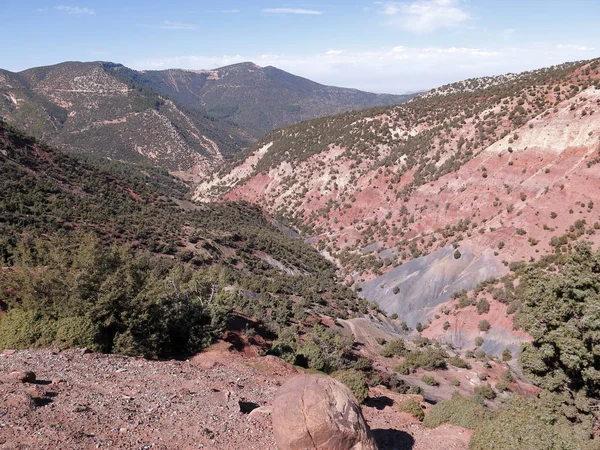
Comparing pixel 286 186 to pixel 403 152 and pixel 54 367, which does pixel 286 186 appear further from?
pixel 54 367

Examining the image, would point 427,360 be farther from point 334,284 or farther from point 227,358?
point 334,284

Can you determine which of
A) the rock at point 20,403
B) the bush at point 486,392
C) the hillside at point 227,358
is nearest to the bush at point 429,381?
the hillside at point 227,358

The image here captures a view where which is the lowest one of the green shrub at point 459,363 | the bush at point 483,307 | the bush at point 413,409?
the green shrub at point 459,363

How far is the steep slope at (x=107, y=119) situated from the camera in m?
135

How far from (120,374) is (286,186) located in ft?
203

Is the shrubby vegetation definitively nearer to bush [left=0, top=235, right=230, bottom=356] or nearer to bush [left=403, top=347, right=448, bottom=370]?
bush [left=0, top=235, right=230, bottom=356]

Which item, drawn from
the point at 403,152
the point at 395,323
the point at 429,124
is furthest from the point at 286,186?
the point at 395,323

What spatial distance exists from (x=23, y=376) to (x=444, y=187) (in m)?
49.3

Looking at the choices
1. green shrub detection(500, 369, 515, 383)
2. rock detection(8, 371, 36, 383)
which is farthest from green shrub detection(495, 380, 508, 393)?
rock detection(8, 371, 36, 383)

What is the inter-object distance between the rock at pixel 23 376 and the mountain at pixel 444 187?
33184 millimetres

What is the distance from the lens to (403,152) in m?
62.3

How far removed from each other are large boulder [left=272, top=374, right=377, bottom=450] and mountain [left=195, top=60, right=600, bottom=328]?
101ft

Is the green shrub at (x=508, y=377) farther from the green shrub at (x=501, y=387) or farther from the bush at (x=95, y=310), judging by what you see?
the bush at (x=95, y=310)

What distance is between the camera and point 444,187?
51.9m
